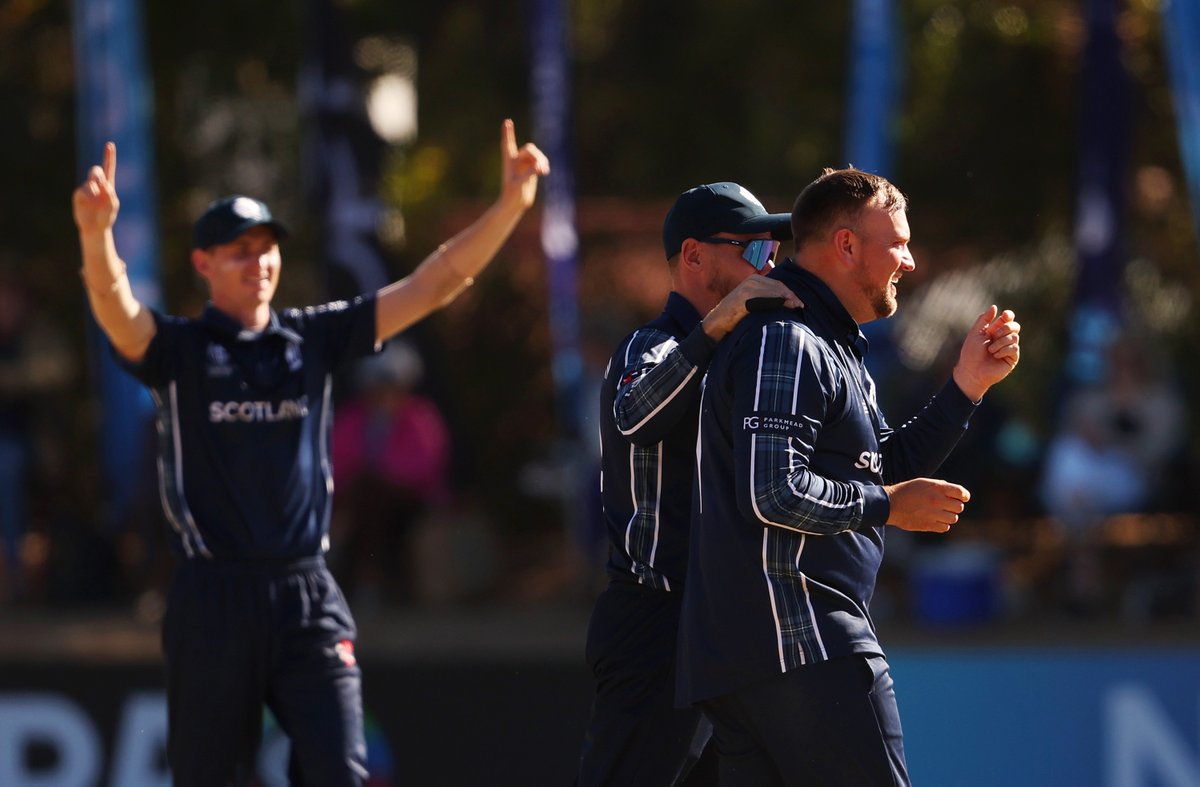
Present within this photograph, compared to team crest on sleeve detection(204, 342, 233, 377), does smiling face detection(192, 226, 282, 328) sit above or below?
above

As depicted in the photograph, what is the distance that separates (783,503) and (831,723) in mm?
484

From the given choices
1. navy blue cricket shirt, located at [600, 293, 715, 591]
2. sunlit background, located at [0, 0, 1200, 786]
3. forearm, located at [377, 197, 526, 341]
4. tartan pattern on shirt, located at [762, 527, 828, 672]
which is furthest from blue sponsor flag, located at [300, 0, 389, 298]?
tartan pattern on shirt, located at [762, 527, 828, 672]

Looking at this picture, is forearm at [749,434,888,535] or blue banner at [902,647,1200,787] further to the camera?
blue banner at [902,647,1200,787]

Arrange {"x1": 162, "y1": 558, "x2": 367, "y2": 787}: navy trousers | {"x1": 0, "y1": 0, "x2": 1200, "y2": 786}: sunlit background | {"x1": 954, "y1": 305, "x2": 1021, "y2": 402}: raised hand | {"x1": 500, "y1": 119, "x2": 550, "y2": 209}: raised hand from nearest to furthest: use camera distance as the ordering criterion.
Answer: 1. {"x1": 954, "y1": 305, "x2": 1021, "y2": 402}: raised hand
2. {"x1": 162, "y1": 558, "x2": 367, "y2": 787}: navy trousers
3. {"x1": 500, "y1": 119, "x2": 550, "y2": 209}: raised hand
4. {"x1": 0, "y1": 0, "x2": 1200, "y2": 786}: sunlit background

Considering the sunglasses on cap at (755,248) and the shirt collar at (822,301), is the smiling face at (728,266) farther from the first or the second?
the shirt collar at (822,301)

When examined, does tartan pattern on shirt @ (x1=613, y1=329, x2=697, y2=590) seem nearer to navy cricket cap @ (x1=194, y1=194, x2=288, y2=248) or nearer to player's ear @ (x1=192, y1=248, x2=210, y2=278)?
navy cricket cap @ (x1=194, y1=194, x2=288, y2=248)

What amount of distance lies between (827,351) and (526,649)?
444 cm

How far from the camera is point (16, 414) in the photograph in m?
10.0

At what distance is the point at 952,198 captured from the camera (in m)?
11.9

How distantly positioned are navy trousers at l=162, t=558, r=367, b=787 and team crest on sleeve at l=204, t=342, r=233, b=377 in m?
0.53

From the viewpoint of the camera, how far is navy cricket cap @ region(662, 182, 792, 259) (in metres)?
4.17

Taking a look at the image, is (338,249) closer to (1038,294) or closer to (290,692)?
(1038,294)

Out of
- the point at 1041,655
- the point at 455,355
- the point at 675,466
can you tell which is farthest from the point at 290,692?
the point at 455,355

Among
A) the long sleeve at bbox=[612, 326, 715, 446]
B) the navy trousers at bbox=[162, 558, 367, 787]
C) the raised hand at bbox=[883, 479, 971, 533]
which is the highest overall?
the long sleeve at bbox=[612, 326, 715, 446]
